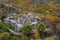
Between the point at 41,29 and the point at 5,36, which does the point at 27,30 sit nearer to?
the point at 41,29

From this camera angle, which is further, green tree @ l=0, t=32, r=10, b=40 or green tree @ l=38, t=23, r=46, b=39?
green tree @ l=38, t=23, r=46, b=39

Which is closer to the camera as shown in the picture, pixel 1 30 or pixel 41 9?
pixel 1 30

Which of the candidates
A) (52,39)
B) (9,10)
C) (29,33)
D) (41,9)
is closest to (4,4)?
(9,10)

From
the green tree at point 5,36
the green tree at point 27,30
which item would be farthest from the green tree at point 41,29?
the green tree at point 5,36

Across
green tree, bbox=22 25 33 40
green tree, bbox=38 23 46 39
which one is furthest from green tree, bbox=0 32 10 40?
green tree, bbox=38 23 46 39

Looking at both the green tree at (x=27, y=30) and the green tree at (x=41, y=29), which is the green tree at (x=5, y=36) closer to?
the green tree at (x=27, y=30)

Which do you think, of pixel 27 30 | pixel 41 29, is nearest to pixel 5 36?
pixel 27 30

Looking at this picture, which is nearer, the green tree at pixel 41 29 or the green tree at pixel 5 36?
the green tree at pixel 5 36

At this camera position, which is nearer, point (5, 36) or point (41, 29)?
point (5, 36)

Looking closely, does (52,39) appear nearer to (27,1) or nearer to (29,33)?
(29,33)

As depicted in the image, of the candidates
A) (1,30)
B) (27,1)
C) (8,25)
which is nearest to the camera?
(1,30)

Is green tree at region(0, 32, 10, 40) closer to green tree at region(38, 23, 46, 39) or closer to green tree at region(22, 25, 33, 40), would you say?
green tree at region(22, 25, 33, 40)
